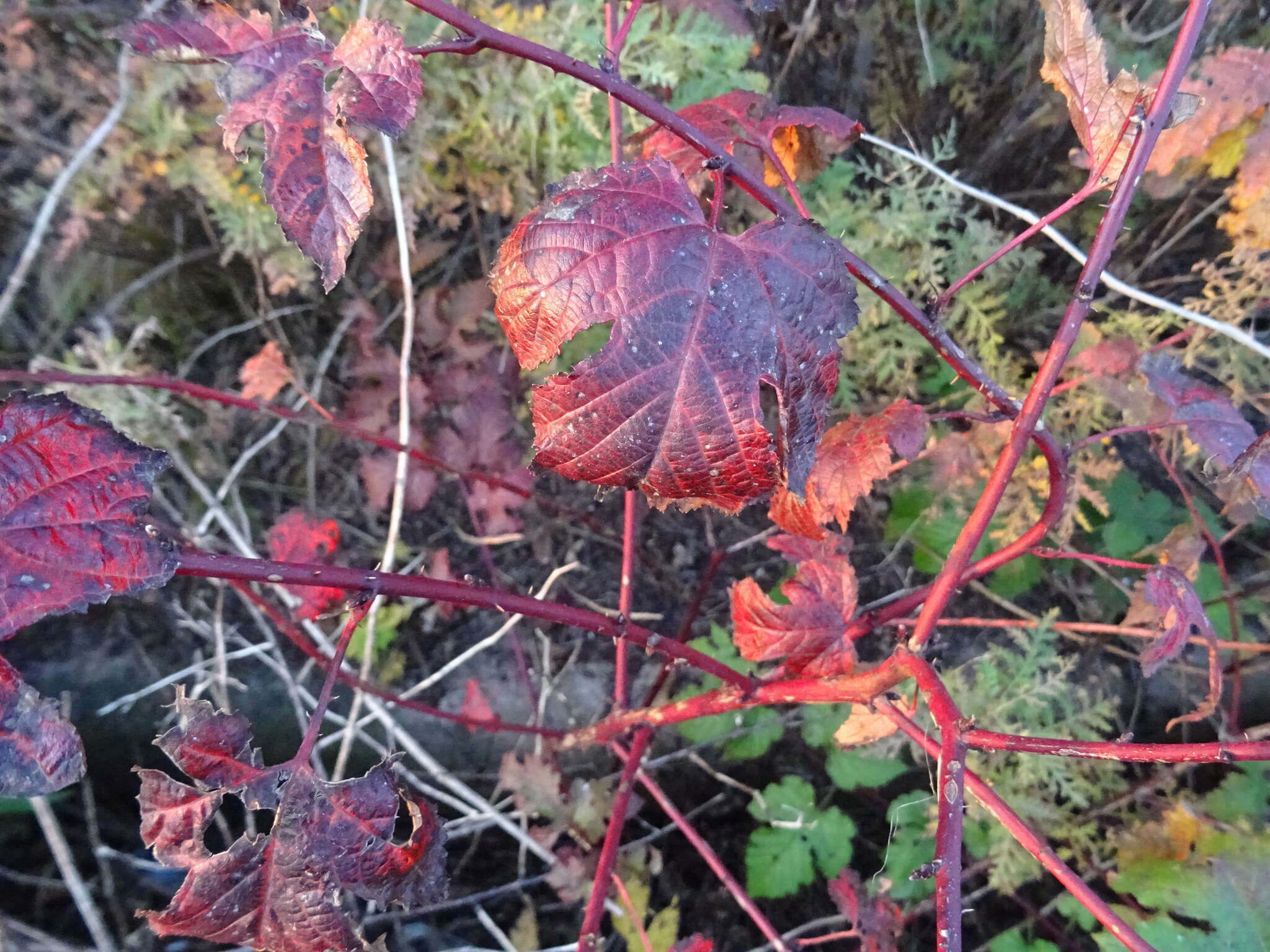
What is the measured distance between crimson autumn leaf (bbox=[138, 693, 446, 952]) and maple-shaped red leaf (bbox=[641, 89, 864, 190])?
90 cm

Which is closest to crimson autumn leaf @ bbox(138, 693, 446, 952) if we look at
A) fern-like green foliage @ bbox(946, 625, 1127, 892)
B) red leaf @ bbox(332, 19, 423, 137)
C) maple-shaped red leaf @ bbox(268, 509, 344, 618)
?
red leaf @ bbox(332, 19, 423, 137)

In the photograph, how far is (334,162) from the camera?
673 millimetres

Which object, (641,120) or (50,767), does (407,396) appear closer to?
(641,120)

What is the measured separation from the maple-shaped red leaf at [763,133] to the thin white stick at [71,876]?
7.17 ft

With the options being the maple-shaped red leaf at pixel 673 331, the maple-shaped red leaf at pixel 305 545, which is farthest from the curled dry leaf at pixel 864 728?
the maple-shaped red leaf at pixel 305 545

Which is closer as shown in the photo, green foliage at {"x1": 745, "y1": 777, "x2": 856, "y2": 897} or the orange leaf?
the orange leaf

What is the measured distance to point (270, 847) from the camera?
2.37 feet

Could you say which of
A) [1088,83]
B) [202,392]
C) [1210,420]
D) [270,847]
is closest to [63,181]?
[202,392]

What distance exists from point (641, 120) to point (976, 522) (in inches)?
51.7

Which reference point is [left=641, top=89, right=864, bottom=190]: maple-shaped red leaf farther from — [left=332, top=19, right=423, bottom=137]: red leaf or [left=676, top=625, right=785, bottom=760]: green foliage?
[left=676, top=625, right=785, bottom=760]: green foliage

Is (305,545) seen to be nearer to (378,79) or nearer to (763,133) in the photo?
(378,79)

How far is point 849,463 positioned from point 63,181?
1903mm

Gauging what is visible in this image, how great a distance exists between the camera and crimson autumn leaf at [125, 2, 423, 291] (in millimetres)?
658

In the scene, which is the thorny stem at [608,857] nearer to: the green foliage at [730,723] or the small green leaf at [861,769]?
the green foliage at [730,723]
